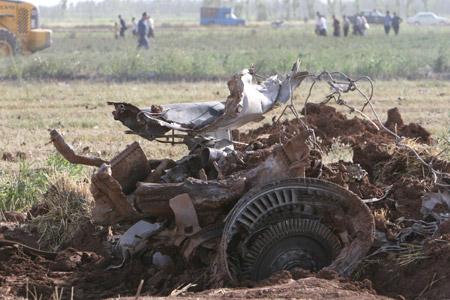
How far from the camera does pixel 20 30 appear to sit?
99.9ft

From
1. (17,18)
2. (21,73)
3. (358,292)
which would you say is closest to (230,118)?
(358,292)

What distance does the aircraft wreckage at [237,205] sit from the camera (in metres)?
5.35

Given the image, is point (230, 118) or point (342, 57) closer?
point (230, 118)

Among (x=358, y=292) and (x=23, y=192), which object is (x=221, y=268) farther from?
(x=23, y=192)

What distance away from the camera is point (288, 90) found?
637 centimetres

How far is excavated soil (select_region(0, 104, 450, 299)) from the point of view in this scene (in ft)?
16.4

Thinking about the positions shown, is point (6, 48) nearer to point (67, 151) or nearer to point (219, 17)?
point (67, 151)

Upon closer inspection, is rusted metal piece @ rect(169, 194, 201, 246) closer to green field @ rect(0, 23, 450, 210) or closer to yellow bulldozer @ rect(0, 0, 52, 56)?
green field @ rect(0, 23, 450, 210)

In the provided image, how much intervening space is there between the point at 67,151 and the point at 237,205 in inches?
63.3

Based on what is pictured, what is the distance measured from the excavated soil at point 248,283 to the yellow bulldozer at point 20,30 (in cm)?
2336

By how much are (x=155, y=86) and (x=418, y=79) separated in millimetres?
9351

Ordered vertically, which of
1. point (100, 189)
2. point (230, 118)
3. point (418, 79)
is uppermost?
point (230, 118)

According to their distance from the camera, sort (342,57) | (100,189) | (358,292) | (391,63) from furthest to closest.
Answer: (342,57) < (391,63) < (100,189) < (358,292)

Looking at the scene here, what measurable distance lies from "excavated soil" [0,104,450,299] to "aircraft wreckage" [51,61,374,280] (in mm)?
182
